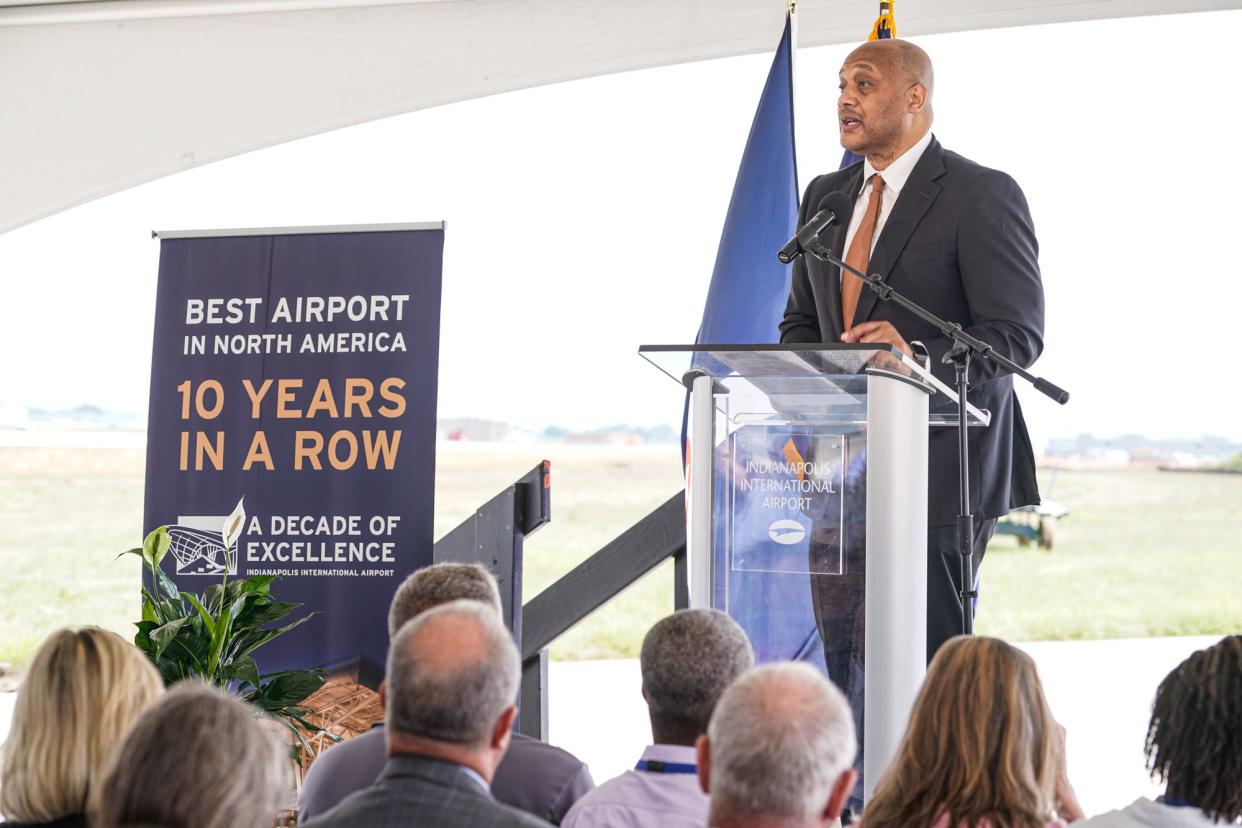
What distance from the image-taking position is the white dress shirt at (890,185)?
10.1 ft

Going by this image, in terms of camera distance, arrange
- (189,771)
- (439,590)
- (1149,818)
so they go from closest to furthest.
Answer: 1. (189,771)
2. (1149,818)
3. (439,590)

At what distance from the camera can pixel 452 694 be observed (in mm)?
1656

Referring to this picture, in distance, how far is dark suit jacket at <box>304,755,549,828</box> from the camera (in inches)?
60.7

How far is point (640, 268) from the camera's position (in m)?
12.9

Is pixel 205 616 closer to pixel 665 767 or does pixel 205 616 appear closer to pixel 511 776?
pixel 511 776

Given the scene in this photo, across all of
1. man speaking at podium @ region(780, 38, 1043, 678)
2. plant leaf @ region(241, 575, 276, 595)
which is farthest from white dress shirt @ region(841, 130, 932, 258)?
plant leaf @ region(241, 575, 276, 595)

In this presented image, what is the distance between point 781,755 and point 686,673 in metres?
0.53

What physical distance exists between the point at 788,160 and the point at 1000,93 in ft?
22.9

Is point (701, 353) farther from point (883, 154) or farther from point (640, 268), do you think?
point (640, 268)

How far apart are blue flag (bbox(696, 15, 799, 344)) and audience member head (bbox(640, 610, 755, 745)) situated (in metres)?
2.77

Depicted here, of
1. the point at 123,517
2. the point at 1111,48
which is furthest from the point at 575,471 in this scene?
the point at 1111,48

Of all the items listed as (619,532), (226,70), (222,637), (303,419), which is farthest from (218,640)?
(619,532)

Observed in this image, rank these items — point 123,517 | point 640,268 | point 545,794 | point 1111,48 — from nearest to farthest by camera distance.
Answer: point 545,794 < point 1111,48 < point 640,268 < point 123,517

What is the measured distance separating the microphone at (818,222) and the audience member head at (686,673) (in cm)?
88
